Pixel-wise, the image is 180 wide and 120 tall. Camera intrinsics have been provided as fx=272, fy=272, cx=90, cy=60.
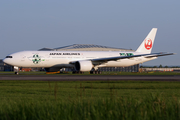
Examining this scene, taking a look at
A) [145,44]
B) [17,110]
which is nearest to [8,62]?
[145,44]

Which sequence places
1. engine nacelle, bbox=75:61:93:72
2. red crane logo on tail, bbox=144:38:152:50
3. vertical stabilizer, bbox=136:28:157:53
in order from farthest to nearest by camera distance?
1. red crane logo on tail, bbox=144:38:152:50
2. vertical stabilizer, bbox=136:28:157:53
3. engine nacelle, bbox=75:61:93:72

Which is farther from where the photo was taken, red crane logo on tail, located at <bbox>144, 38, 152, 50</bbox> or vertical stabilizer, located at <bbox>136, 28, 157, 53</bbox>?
red crane logo on tail, located at <bbox>144, 38, 152, 50</bbox>

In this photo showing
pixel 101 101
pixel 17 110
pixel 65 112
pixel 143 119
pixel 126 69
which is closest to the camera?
pixel 143 119

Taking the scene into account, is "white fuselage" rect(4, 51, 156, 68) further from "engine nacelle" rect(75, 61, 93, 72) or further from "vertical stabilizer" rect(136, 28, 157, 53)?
Answer: "vertical stabilizer" rect(136, 28, 157, 53)

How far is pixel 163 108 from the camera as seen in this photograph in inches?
309

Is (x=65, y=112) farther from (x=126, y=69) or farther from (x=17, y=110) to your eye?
(x=126, y=69)

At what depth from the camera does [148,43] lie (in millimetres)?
54094

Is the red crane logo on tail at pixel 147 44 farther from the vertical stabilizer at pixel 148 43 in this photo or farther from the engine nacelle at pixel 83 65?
the engine nacelle at pixel 83 65

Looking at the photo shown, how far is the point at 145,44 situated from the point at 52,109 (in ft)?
157

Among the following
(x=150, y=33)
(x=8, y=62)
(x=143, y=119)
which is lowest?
(x=143, y=119)

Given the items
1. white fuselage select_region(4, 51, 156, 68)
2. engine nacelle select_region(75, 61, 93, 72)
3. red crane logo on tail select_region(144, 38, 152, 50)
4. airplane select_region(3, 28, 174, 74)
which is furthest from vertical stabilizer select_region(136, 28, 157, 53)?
→ engine nacelle select_region(75, 61, 93, 72)

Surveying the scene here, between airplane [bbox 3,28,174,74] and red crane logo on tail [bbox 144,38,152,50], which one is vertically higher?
red crane logo on tail [bbox 144,38,152,50]

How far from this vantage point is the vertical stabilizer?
5380 cm

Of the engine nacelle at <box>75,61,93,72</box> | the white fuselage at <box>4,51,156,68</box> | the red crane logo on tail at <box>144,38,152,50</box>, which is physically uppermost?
the red crane logo on tail at <box>144,38,152,50</box>
